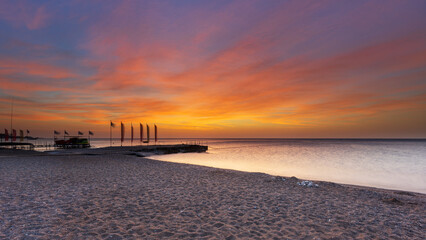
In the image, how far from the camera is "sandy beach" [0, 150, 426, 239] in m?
6.61

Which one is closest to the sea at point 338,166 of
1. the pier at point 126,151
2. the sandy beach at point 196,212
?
the pier at point 126,151

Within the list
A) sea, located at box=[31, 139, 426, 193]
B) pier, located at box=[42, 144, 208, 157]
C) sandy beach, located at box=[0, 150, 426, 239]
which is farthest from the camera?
pier, located at box=[42, 144, 208, 157]

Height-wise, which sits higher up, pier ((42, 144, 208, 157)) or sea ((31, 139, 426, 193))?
pier ((42, 144, 208, 157))

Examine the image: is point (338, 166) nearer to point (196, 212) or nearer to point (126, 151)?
point (196, 212)

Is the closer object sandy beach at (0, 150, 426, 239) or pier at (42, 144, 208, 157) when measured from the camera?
sandy beach at (0, 150, 426, 239)

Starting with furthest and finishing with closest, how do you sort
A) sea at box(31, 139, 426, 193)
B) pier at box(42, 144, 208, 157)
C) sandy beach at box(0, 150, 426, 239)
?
1. pier at box(42, 144, 208, 157)
2. sea at box(31, 139, 426, 193)
3. sandy beach at box(0, 150, 426, 239)

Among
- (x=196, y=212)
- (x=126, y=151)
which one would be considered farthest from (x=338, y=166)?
(x=126, y=151)

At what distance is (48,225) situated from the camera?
6.82 m

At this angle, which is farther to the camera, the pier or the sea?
the pier

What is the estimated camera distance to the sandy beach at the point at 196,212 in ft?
21.7

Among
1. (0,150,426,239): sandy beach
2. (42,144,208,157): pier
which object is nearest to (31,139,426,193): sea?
(42,144,208,157): pier

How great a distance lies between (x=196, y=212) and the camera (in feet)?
27.7

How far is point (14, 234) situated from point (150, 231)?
3.56 m

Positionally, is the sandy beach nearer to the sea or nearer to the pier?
the sea
